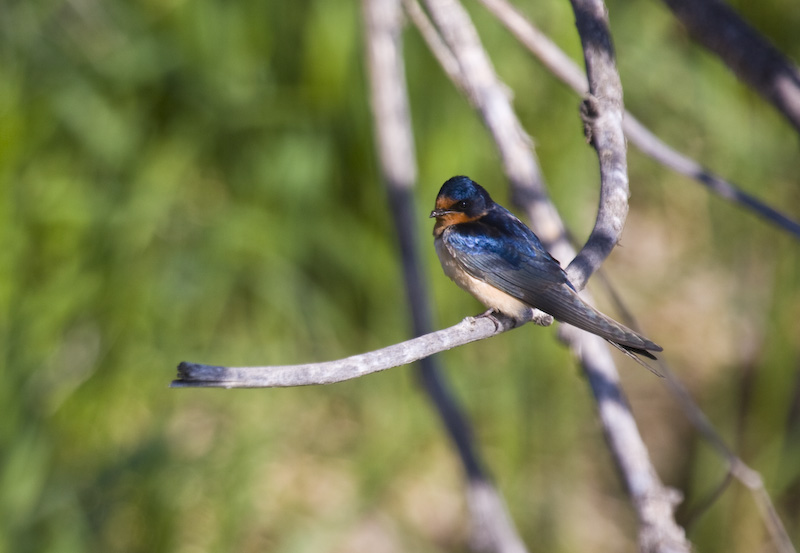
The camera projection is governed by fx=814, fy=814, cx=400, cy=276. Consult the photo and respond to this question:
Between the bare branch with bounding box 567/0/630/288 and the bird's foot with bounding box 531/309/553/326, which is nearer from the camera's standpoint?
the bare branch with bounding box 567/0/630/288

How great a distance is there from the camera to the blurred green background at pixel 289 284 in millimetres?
3268

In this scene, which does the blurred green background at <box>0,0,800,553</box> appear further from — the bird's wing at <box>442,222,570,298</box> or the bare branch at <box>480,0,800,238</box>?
the bird's wing at <box>442,222,570,298</box>

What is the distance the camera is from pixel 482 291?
6.39 ft

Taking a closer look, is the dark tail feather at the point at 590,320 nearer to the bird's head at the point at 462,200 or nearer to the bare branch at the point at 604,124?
the bare branch at the point at 604,124

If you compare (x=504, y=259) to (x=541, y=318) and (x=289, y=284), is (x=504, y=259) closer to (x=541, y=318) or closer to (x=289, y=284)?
(x=541, y=318)

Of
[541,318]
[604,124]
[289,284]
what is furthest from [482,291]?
[289,284]

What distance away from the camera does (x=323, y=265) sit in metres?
3.74

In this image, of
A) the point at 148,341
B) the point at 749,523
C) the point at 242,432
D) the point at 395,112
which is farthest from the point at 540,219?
the point at 749,523

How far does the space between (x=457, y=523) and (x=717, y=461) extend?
117 centimetres

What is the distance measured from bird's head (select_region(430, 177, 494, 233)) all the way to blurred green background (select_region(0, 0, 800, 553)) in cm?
140

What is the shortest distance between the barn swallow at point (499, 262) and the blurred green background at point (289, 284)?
1.41 metres

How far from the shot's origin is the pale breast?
1.84 meters

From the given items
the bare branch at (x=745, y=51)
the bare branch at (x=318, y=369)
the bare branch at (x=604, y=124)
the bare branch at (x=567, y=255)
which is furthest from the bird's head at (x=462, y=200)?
the bare branch at (x=318, y=369)

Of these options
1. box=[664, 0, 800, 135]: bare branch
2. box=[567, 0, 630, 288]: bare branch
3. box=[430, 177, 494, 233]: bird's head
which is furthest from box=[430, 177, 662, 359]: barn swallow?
box=[664, 0, 800, 135]: bare branch
